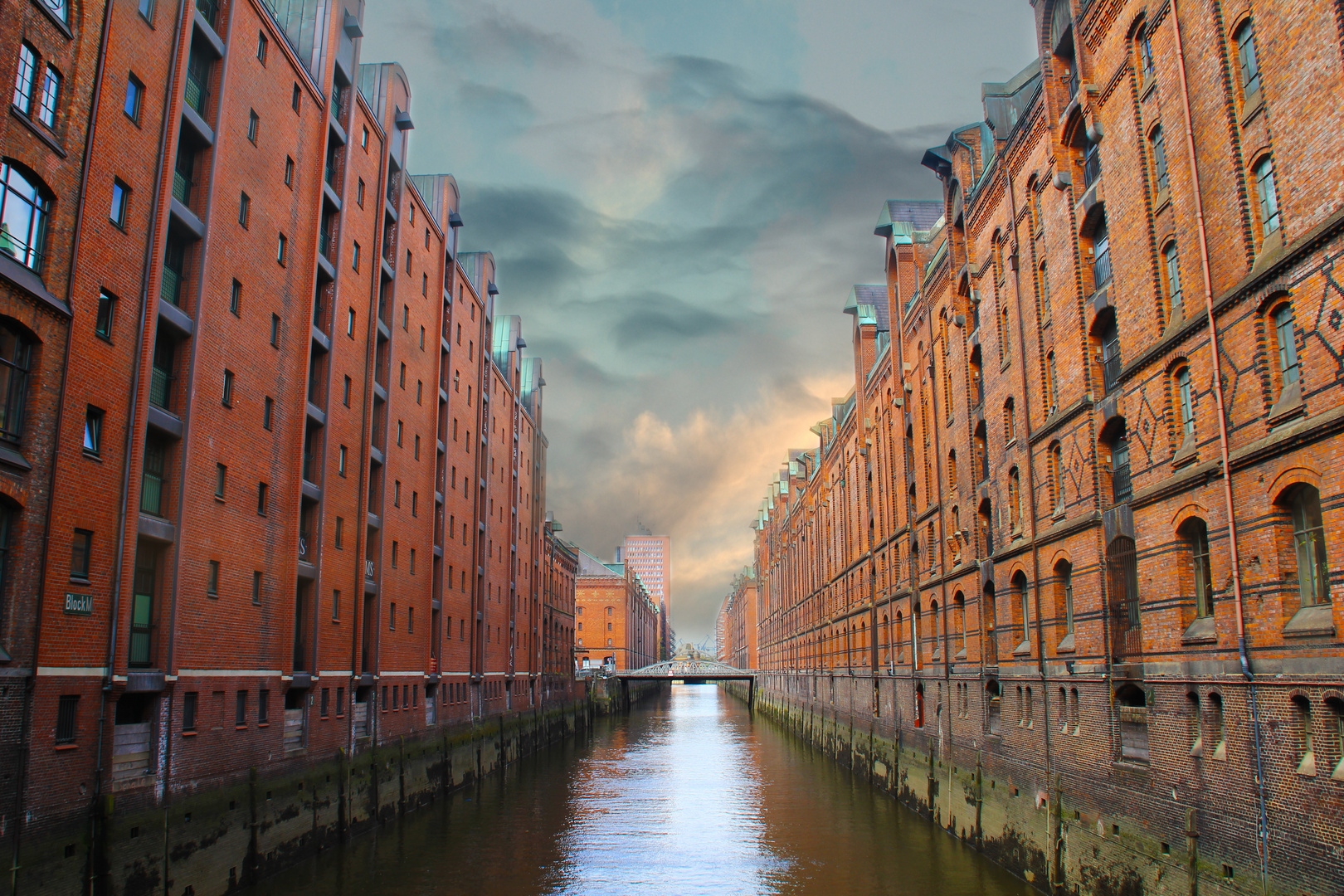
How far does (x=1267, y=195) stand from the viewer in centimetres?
1218

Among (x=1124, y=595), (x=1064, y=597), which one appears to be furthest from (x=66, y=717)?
(x=1064, y=597)

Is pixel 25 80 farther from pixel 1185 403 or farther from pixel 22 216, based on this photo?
pixel 1185 403

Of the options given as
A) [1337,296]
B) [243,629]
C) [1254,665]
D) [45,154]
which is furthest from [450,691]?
[1337,296]

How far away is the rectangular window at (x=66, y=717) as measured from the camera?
1426 cm

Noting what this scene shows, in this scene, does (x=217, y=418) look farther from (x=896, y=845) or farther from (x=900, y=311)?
(x=900, y=311)

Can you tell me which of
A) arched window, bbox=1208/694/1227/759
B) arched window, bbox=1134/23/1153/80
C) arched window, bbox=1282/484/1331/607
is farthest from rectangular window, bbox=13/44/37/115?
arched window, bbox=1208/694/1227/759

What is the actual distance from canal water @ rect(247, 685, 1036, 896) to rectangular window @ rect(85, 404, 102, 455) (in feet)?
32.3

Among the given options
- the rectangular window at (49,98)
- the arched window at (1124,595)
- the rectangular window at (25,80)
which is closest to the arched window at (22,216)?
the rectangular window at (25,80)

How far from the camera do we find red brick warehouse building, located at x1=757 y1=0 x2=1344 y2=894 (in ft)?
36.4

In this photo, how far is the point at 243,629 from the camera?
2077 centimetres

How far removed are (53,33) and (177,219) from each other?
447 centimetres

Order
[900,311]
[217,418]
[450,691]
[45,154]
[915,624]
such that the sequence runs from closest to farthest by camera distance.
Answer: [45,154]
[217,418]
[915,624]
[900,311]
[450,691]

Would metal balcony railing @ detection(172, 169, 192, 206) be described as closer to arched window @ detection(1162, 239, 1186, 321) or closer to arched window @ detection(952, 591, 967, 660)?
arched window @ detection(1162, 239, 1186, 321)

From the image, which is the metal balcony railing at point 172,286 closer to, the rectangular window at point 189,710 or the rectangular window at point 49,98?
the rectangular window at point 49,98
